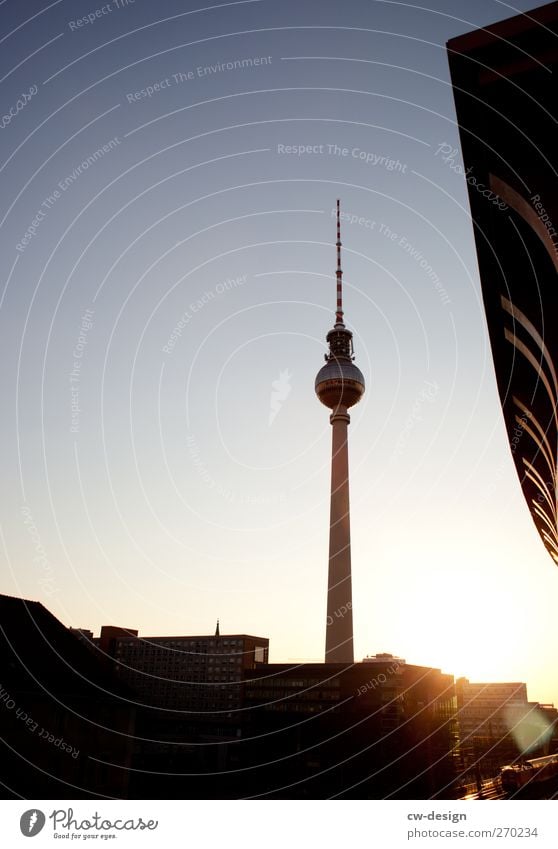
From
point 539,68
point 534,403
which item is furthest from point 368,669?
point 539,68

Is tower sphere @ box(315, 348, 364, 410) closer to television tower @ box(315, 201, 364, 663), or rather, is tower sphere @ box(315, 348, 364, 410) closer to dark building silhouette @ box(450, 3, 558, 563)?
television tower @ box(315, 201, 364, 663)

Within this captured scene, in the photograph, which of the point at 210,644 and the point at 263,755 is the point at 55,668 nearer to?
the point at 263,755

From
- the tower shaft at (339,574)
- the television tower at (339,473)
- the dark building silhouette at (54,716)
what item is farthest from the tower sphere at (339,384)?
the dark building silhouette at (54,716)

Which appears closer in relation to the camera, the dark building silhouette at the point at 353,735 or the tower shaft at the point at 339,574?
the dark building silhouette at the point at 353,735

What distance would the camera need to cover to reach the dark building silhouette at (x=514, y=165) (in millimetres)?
7441

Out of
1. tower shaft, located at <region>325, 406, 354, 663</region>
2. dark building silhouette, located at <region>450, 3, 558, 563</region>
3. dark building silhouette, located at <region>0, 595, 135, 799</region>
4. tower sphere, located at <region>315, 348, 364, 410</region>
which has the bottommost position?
dark building silhouette, located at <region>0, 595, 135, 799</region>

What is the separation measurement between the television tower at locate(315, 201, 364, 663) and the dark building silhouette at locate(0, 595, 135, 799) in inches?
1764

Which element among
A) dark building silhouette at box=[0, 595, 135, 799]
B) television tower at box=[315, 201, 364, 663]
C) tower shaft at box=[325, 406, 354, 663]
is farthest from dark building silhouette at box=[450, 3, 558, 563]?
tower shaft at box=[325, 406, 354, 663]

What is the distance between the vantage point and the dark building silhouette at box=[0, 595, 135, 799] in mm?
24219

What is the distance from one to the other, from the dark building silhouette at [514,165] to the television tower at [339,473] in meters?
63.1

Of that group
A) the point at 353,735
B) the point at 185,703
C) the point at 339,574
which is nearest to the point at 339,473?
the point at 339,574

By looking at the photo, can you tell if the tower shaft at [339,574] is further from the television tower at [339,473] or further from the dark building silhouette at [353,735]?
the dark building silhouette at [353,735]

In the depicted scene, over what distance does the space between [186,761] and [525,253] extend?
5954 centimetres
